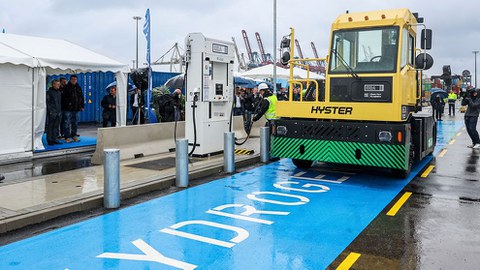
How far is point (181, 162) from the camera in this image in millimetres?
8406

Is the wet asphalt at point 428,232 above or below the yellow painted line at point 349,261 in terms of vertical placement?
above

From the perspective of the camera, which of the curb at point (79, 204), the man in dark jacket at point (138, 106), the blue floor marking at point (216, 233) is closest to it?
the blue floor marking at point (216, 233)

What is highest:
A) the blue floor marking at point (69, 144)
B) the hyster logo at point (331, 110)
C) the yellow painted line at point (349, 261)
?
the hyster logo at point (331, 110)

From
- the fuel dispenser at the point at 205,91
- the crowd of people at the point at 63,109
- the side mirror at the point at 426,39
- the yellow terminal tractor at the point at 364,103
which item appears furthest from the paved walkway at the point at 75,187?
the side mirror at the point at 426,39

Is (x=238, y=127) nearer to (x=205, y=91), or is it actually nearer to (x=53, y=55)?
(x=205, y=91)

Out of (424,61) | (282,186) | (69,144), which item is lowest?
(282,186)

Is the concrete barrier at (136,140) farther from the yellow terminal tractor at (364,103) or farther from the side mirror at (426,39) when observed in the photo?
the side mirror at (426,39)

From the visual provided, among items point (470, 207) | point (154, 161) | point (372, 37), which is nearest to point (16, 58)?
point (154, 161)

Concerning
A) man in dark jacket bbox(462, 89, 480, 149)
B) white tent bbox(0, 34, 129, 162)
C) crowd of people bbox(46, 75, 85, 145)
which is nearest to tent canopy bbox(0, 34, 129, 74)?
white tent bbox(0, 34, 129, 162)

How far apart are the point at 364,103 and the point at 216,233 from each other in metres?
4.71

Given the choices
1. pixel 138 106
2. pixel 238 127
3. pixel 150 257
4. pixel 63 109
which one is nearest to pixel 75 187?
pixel 150 257

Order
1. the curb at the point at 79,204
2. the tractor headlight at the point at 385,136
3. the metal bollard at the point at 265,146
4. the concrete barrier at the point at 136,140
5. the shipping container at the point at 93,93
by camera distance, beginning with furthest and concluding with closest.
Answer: the shipping container at the point at 93,93, the metal bollard at the point at 265,146, the concrete barrier at the point at 136,140, the tractor headlight at the point at 385,136, the curb at the point at 79,204

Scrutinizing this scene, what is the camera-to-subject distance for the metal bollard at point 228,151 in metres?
9.86

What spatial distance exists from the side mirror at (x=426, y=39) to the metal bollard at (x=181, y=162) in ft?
16.8
